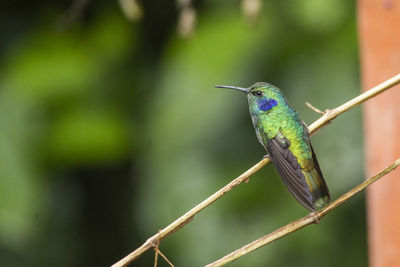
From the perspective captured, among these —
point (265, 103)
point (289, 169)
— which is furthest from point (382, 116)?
point (265, 103)

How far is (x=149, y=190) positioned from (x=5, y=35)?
96cm

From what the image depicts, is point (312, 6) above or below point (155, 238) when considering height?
above

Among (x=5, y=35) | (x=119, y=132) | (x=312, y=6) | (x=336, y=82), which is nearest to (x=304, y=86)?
(x=336, y=82)

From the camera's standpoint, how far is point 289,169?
1469 mm

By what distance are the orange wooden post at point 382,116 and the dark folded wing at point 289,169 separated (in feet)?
0.60

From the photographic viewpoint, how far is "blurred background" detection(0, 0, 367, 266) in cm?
215

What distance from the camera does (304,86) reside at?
221cm

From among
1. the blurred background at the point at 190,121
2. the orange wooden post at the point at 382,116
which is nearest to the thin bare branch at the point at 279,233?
the orange wooden post at the point at 382,116

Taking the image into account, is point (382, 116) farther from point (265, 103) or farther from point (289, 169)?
point (265, 103)

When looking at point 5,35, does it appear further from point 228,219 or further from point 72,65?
point 228,219

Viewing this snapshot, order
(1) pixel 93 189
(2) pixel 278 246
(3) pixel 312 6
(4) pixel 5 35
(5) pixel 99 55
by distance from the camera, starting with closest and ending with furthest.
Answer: (3) pixel 312 6 → (2) pixel 278 246 → (5) pixel 99 55 → (4) pixel 5 35 → (1) pixel 93 189

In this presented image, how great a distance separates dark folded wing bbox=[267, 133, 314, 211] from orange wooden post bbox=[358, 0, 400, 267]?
0.60ft

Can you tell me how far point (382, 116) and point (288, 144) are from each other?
10.0 inches

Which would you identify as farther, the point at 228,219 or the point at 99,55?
the point at 99,55
